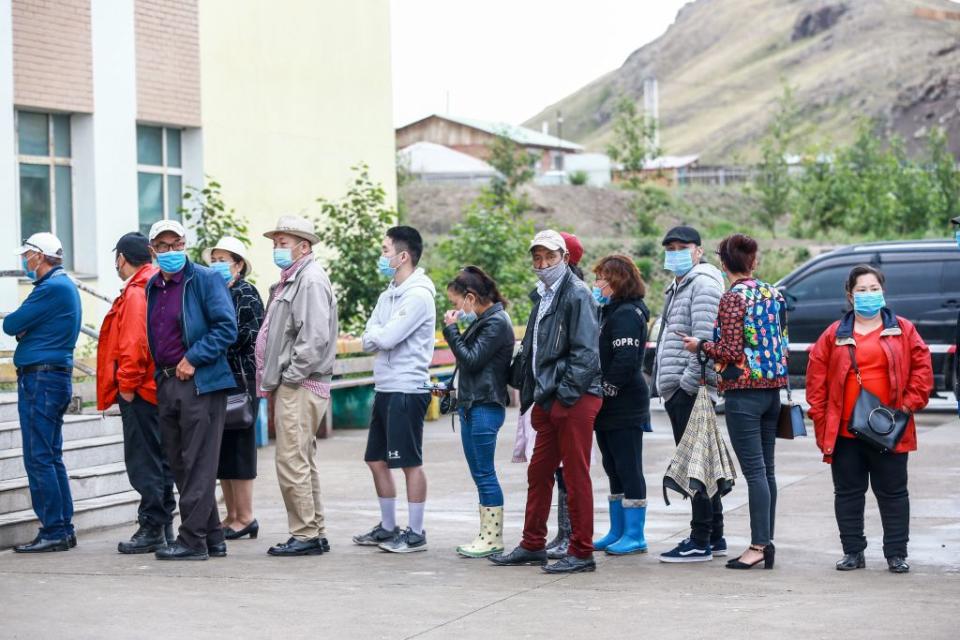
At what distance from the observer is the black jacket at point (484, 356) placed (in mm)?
9336

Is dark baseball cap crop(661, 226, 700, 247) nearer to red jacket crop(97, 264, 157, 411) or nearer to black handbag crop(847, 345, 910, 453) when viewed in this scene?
black handbag crop(847, 345, 910, 453)

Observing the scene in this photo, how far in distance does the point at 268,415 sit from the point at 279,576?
830 centimetres

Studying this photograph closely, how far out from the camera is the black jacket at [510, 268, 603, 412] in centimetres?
870

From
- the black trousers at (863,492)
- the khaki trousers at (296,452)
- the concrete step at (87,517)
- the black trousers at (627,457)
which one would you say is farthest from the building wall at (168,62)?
the black trousers at (863,492)

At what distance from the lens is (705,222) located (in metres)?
71.7

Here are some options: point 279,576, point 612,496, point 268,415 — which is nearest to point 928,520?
point 612,496

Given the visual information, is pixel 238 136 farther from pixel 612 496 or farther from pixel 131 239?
pixel 612 496

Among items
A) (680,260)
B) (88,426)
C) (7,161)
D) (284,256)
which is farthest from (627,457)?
(7,161)

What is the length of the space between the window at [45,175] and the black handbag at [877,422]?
12.2 m

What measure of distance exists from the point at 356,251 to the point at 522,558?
11.8m

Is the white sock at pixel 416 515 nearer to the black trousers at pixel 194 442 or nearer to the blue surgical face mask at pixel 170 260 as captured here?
the black trousers at pixel 194 442

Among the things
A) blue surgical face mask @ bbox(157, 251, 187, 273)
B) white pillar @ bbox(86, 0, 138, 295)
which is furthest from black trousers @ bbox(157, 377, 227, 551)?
white pillar @ bbox(86, 0, 138, 295)

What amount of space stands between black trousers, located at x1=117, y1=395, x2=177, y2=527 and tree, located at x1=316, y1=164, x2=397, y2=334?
1041 centimetres

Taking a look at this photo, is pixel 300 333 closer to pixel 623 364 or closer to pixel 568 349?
pixel 568 349
